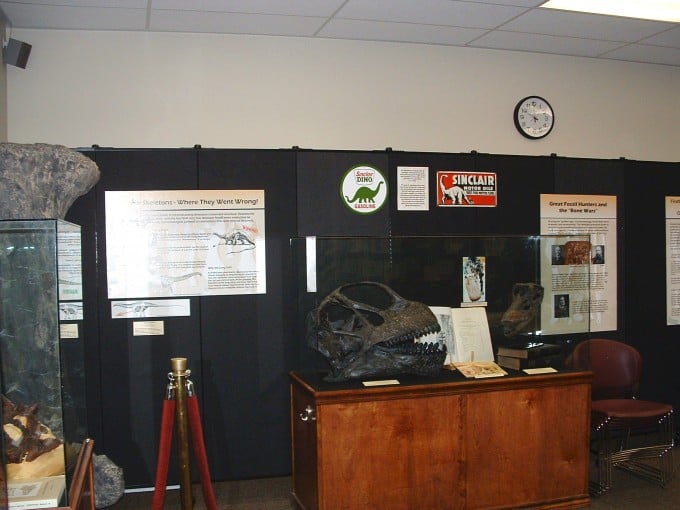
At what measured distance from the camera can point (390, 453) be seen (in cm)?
349

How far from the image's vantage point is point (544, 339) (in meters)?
4.00

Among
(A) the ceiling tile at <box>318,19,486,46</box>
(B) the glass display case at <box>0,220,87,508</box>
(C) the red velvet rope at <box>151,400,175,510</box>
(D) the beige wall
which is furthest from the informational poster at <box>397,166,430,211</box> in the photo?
(B) the glass display case at <box>0,220,87,508</box>

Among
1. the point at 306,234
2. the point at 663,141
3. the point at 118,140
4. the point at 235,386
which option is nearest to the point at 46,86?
the point at 118,140

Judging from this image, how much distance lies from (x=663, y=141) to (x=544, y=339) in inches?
103

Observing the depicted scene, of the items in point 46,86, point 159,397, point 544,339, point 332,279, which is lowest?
point 159,397

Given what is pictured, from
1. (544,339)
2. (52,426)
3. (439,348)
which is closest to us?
(52,426)

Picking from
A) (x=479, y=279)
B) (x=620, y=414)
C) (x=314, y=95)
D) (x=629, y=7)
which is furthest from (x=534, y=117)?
(x=620, y=414)

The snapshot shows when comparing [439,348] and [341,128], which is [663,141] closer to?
[341,128]

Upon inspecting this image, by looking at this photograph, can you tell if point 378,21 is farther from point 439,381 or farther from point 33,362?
point 33,362

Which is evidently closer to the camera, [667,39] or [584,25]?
[584,25]

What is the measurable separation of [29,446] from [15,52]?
2.98 meters

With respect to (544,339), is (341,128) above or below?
above

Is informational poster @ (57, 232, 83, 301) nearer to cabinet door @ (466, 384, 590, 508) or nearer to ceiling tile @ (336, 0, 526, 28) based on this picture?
cabinet door @ (466, 384, 590, 508)

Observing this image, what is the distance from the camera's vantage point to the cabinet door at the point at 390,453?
3.41 meters
